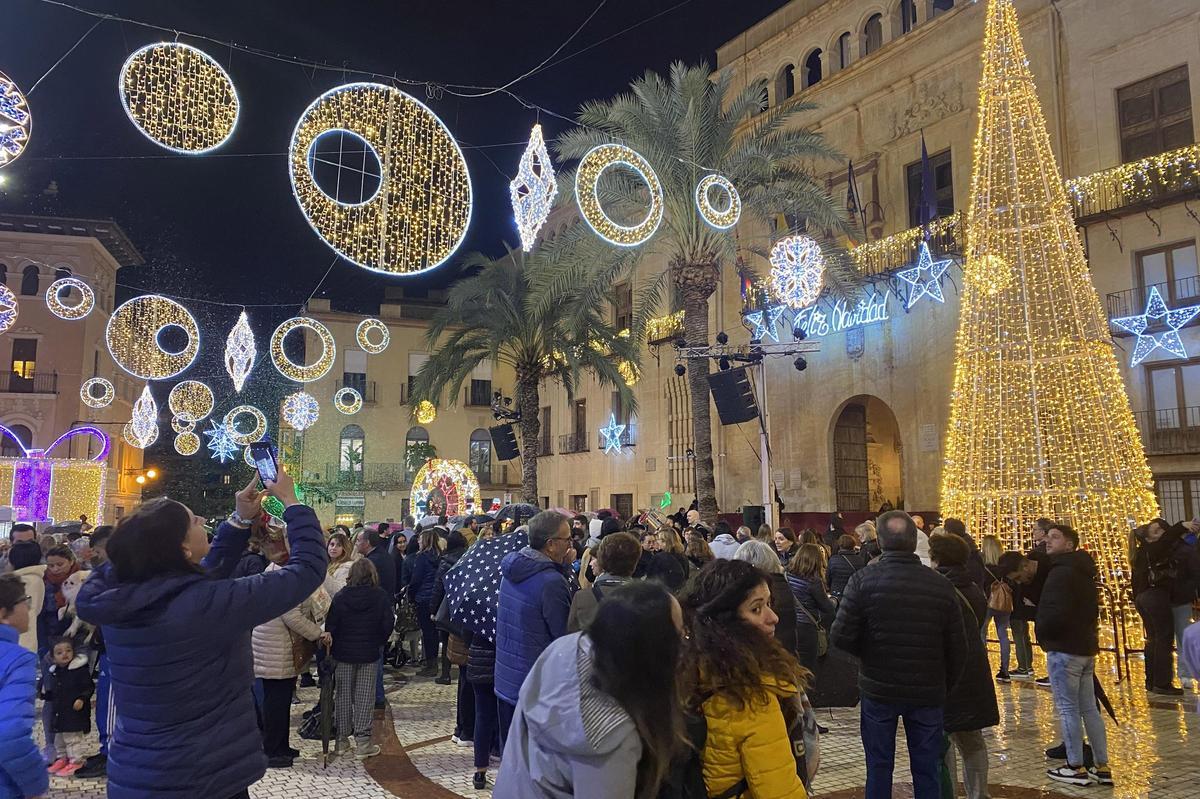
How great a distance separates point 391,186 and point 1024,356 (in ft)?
31.2

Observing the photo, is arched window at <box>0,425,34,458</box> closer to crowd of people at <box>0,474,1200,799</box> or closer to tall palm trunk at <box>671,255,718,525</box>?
tall palm trunk at <box>671,255,718,525</box>

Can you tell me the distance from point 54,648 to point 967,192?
19982 millimetres

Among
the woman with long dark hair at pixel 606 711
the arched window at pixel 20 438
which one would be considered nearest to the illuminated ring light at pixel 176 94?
the woman with long dark hair at pixel 606 711

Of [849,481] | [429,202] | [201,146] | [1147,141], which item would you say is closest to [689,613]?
[429,202]

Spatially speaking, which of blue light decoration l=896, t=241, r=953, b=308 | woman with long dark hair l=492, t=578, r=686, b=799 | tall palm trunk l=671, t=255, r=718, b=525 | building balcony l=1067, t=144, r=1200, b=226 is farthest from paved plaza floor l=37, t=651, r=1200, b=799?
blue light decoration l=896, t=241, r=953, b=308

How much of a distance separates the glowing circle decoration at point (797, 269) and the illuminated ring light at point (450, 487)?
41.5 feet

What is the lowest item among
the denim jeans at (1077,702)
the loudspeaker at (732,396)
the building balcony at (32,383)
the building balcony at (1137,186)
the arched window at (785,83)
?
the denim jeans at (1077,702)

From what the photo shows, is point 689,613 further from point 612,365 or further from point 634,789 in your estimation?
point 612,365

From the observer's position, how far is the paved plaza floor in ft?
18.3

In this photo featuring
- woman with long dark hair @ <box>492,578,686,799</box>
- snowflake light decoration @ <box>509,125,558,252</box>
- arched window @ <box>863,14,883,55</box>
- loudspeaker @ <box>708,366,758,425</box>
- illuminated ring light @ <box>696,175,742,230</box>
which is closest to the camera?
woman with long dark hair @ <box>492,578,686,799</box>

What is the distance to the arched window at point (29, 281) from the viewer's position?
34656 mm

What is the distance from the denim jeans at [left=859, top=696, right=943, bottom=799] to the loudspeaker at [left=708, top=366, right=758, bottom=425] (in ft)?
34.5

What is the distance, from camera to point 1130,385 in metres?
17.3

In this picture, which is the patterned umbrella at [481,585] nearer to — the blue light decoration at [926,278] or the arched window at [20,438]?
the blue light decoration at [926,278]
